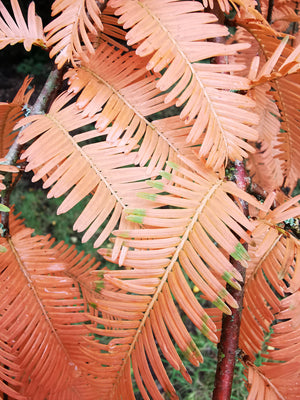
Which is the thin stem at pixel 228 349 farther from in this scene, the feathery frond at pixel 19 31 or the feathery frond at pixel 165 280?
the feathery frond at pixel 19 31

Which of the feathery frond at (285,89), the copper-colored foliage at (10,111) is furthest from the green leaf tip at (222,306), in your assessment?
the copper-colored foliage at (10,111)

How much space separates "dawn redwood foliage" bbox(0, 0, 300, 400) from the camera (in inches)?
12.9

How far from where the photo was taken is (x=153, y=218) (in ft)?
1.12

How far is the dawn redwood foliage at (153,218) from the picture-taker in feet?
1.07

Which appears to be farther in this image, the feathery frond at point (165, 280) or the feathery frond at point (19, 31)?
the feathery frond at point (19, 31)

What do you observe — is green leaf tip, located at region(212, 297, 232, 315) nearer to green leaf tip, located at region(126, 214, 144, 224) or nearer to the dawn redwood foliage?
the dawn redwood foliage

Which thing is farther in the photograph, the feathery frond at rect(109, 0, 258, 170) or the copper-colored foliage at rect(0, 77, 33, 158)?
the copper-colored foliage at rect(0, 77, 33, 158)

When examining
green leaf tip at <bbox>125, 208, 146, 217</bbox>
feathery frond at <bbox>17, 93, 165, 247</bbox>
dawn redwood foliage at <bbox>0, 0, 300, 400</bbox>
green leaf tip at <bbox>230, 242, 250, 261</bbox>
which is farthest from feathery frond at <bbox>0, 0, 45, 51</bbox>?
green leaf tip at <bbox>230, 242, 250, 261</bbox>

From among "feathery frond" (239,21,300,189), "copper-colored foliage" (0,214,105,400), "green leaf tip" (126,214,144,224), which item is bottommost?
"copper-colored foliage" (0,214,105,400)

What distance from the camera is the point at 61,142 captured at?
42cm

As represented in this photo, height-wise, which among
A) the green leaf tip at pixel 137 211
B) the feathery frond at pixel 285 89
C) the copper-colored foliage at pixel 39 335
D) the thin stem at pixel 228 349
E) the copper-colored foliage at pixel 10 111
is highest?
the feathery frond at pixel 285 89

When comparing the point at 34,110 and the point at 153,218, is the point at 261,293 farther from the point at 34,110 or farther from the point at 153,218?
the point at 34,110

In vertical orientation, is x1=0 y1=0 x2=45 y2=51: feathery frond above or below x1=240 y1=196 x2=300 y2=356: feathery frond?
above

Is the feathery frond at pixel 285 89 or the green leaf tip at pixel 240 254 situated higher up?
the feathery frond at pixel 285 89
